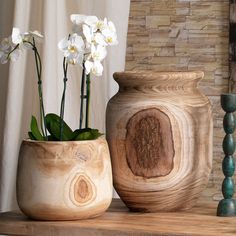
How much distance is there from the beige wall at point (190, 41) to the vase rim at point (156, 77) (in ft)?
1.90

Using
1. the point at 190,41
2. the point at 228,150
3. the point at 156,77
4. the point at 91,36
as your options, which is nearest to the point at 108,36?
the point at 91,36

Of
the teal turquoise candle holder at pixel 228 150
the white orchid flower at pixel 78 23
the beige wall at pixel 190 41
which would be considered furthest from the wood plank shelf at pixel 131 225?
the beige wall at pixel 190 41

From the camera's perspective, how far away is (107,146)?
5.00 ft

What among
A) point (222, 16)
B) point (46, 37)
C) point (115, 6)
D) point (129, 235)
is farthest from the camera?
point (222, 16)

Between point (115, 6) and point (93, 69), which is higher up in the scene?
point (115, 6)

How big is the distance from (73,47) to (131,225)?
1.24 feet

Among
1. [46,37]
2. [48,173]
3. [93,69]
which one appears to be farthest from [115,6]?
[48,173]

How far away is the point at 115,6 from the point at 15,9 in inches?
11.4

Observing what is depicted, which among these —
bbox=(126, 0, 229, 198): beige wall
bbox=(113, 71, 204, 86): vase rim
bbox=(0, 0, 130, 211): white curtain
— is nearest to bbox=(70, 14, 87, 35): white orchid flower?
bbox=(113, 71, 204, 86): vase rim

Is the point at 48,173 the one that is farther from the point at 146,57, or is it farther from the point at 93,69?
the point at 146,57

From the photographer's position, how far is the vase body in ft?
4.75

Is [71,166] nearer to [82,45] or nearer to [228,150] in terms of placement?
[82,45]

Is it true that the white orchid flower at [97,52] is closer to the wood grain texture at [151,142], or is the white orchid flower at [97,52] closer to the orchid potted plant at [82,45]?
the orchid potted plant at [82,45]

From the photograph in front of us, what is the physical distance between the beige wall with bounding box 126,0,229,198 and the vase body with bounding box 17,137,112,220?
0.75m
